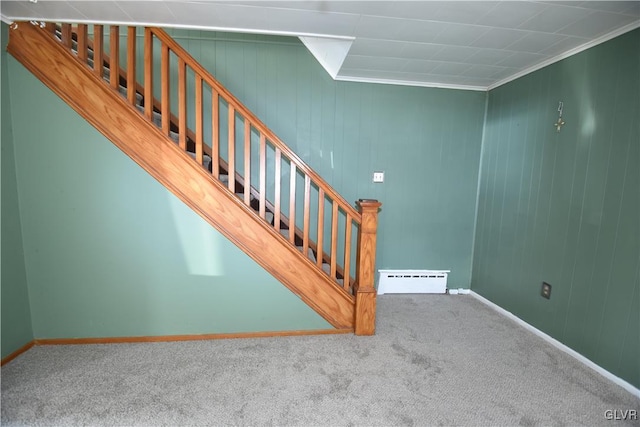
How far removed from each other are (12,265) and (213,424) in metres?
1.71

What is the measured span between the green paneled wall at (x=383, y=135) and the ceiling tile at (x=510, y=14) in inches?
43.2

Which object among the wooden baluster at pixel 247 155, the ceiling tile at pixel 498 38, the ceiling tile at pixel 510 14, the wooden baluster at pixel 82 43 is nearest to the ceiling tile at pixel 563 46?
the ceiling tile at pixel 498 38

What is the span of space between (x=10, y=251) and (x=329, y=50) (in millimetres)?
2731

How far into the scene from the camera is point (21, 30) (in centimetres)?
167

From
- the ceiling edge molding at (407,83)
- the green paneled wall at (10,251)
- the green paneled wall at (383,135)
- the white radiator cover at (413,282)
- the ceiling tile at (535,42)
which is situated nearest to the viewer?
the green paneled wall at (10,251)

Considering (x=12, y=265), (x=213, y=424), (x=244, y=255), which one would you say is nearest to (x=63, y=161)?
(x=12, y=265)

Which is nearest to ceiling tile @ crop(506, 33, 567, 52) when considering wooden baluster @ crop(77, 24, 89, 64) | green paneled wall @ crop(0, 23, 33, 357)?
wooden baluster @ crop(77, 24, 89, 64)

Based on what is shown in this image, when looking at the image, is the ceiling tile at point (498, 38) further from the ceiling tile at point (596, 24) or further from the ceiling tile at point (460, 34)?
the ceiling tile at point (596, 24)

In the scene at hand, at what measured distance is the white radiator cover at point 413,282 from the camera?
9.57 ft

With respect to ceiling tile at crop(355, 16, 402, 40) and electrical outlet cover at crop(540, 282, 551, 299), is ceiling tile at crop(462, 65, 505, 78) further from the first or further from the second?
electrical outlet cover at crop(540, 282, 551, 299)

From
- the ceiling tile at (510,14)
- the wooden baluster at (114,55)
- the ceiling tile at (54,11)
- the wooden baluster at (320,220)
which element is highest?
the ceiling tile at (510,14)

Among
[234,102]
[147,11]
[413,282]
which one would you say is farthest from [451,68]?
[147,11]

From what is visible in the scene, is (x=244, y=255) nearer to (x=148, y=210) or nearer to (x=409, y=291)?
(x=148, y=210)

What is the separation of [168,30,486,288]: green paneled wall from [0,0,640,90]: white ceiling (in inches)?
21.1
